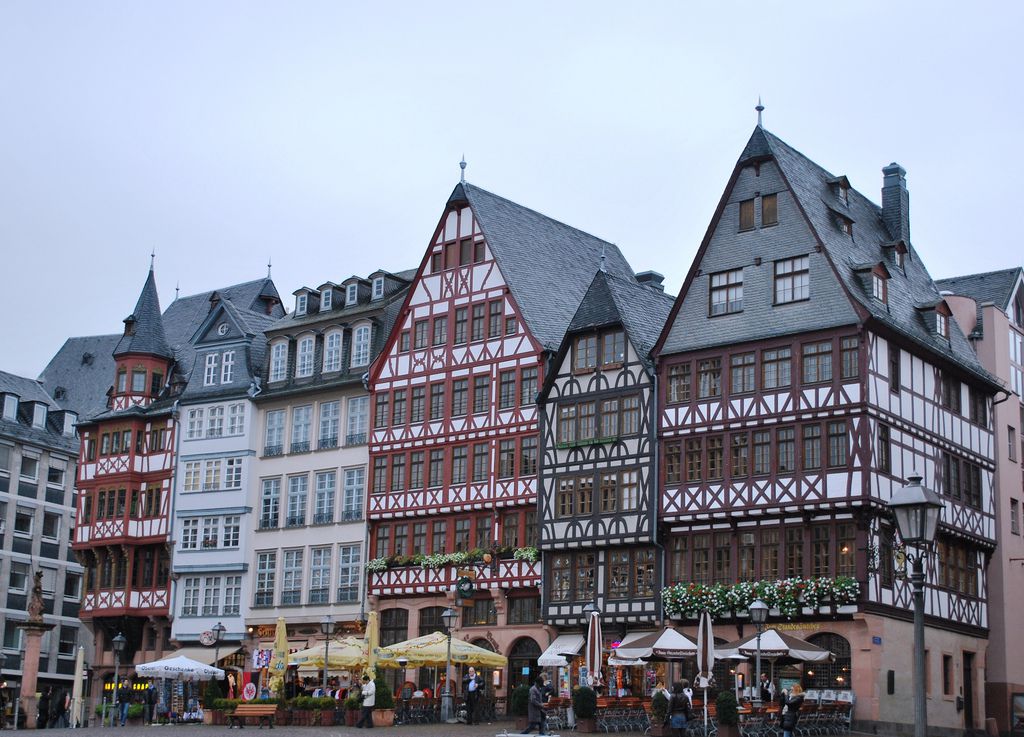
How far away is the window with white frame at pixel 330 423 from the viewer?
55969 mm

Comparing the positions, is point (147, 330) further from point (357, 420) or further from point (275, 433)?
point (357, 420)

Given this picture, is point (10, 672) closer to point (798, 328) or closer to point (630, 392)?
point (630, 392)

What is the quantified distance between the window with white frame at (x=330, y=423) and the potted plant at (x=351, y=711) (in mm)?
15086

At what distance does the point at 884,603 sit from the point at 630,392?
9.90m

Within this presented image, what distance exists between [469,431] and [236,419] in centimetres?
1129

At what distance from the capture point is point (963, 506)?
47.1 metres

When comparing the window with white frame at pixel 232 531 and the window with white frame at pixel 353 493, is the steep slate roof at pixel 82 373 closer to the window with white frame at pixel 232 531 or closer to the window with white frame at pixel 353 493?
the window with white frame at pixel 232 531

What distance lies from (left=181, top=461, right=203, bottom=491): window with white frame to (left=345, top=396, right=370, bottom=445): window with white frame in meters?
7.24

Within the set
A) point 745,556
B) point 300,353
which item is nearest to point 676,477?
point 745,556

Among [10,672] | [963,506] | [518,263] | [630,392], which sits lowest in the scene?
[10,672]

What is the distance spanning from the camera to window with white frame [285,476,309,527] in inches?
2216

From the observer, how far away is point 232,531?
57.9 m

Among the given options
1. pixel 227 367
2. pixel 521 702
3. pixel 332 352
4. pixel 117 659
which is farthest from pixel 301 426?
pixel 521 702

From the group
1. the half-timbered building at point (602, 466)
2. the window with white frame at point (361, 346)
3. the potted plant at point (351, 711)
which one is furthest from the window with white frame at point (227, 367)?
the potted plant at point (351, 711)
